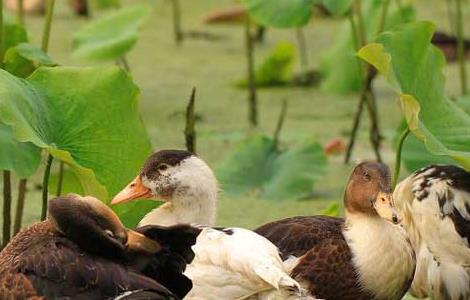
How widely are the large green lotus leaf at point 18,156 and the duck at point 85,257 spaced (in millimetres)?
253

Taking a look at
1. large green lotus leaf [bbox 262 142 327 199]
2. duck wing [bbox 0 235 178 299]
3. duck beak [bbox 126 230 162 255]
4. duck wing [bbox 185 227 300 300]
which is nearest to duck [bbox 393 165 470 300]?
duck wing [bbox 185 227 300 300]

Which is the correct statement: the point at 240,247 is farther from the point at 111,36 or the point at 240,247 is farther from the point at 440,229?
the point at 111,36

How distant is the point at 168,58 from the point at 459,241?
3.77 meters

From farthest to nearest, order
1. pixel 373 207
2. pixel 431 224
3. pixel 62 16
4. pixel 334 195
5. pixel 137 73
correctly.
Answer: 1. pixel 62 16
2. pixel 137 73
3. pixel 334 195
4. pixel 431 224
5. pixel 373 207

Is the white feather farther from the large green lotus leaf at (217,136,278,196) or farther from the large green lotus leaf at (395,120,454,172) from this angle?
the large green lotus leaf at (217,136,278,196)

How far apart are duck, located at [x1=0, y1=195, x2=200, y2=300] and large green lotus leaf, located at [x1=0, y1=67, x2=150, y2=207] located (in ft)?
0.88

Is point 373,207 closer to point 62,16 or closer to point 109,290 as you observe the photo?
point 109,290

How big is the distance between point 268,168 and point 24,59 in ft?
4.35

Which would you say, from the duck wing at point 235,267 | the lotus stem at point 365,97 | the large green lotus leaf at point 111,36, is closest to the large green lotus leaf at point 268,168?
the lotus stem at point 365,97

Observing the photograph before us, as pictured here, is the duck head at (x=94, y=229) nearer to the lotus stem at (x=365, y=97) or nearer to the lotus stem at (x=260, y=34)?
the lotus stem at (x=365, y=97)

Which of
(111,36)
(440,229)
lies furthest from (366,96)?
(440,229)

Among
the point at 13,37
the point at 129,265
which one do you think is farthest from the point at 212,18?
the point at 129,265

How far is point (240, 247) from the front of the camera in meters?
4.36

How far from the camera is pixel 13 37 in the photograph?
5500 millimetres
